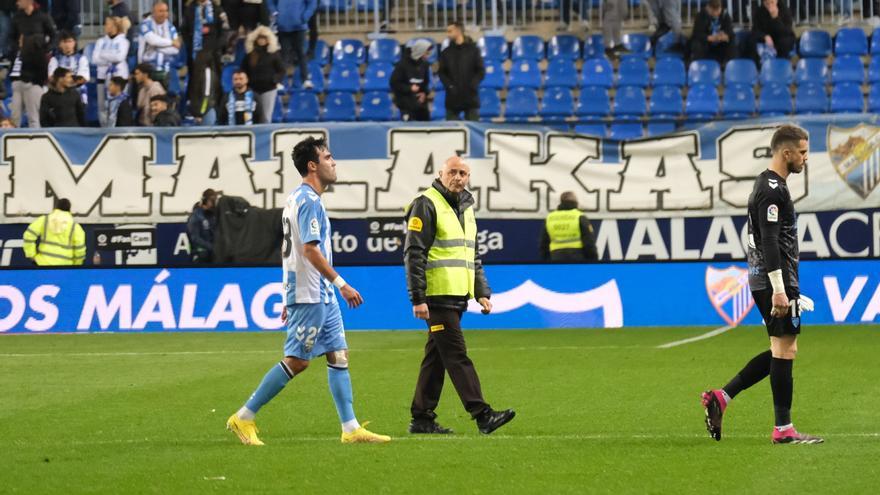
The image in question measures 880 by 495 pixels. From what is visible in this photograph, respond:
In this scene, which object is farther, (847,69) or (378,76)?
(378,76)

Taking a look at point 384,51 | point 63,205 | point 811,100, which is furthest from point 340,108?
point 811,100

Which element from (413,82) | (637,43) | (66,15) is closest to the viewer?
(413,82)

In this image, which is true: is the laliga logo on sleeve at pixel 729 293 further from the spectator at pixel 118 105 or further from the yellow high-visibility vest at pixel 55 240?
the spectator at pixel 118 105

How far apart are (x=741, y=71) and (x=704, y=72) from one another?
0.63 m

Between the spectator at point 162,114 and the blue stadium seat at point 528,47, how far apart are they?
6.38m

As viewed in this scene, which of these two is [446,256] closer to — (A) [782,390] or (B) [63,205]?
(A) [782,390]

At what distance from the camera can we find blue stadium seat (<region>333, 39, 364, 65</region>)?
28312 mm

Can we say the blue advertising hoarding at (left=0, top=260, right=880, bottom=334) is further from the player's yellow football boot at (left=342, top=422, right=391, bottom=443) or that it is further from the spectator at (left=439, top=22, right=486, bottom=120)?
the player's yellow football boot at (left=342, top=422, right=391, bottom=443)

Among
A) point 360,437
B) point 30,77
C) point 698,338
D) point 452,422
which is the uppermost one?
point 30,77

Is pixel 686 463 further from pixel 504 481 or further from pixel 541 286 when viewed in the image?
pixel 541 286

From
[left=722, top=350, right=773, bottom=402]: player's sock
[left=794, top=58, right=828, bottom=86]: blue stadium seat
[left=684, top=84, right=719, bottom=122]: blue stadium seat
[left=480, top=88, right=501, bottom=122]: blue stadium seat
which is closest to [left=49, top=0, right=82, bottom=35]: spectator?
[left=480, top=88, right=501, bottom=122]: blue stadium seat

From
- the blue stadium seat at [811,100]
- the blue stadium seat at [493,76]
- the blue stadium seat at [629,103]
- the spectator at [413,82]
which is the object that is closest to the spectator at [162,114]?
the spectator at [413,82]

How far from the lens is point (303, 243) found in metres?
9.89

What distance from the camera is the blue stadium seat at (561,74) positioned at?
26.7m
